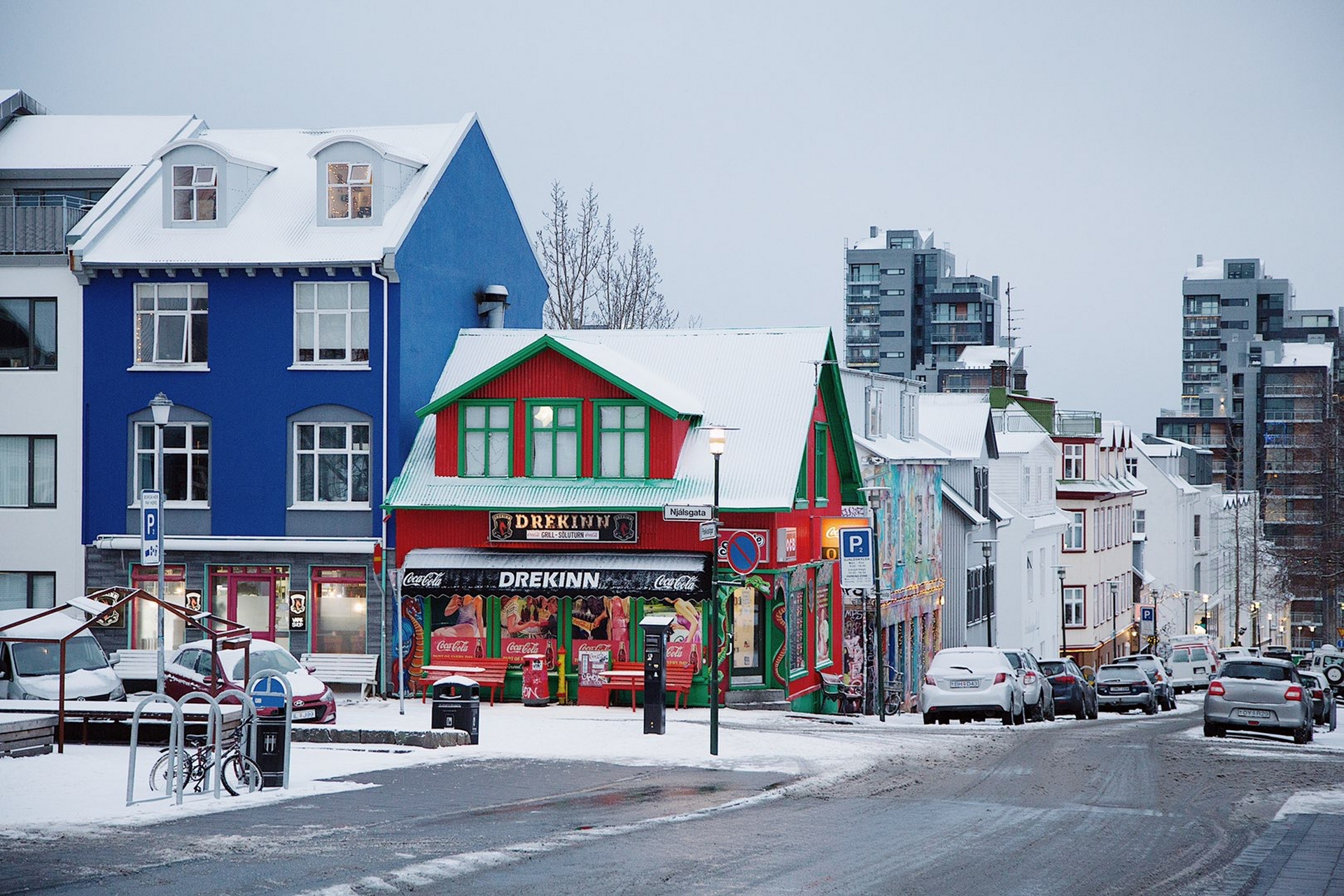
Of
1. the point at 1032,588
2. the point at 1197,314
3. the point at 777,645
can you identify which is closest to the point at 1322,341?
the point at 1197,314

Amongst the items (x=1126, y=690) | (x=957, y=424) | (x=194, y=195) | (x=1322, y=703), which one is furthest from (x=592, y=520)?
(x=957, y=424)

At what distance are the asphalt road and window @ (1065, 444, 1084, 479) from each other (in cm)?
4726

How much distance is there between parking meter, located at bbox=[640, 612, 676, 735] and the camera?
2367 centimetres

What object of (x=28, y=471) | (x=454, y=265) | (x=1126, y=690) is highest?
(x=454, y=265)

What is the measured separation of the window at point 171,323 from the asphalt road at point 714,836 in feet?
53.1

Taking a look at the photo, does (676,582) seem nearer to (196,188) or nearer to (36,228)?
(196,188)

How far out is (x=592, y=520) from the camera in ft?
98.9

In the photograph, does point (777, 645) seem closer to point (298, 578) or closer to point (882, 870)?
point (298, 578)

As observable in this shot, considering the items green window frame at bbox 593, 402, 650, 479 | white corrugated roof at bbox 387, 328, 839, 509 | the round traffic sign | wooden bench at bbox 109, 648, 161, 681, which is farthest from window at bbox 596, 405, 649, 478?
wooden bench at bbox 109, 648, 161, 681

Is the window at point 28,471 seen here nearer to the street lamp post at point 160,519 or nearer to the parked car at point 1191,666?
the street lamp post at point 160,519

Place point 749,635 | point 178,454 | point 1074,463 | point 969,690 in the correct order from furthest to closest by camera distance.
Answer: point 1074,463, point 178,454, point 749,635, point 969,690

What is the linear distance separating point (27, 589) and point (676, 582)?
14888 millimetres

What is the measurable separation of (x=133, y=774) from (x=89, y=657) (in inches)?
443

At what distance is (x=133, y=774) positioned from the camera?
1589cm
